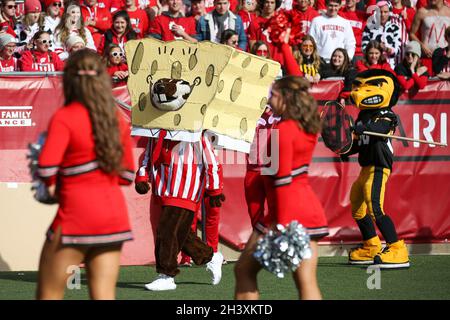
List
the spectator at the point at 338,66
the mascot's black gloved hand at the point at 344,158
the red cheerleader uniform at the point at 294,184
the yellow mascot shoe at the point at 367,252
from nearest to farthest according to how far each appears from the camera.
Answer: the red cheerleader uniform at the point at 294,184 < the yellow mascot shoe at the point at 367,252 < the mascot's black gloved hand at the point at 344,158 < the spectator at the point at 338,66

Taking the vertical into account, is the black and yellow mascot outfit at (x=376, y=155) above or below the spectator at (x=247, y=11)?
below

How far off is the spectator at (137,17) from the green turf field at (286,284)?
145 inches

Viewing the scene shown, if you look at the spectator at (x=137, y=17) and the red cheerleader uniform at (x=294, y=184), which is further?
the spectator at (x=137, y=17)

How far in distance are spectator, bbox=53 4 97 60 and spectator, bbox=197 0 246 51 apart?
1396 millimetres

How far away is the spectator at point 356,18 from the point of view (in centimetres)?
1370

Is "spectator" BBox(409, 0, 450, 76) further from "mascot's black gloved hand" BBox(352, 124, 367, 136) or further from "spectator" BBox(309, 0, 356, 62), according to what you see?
"mascot's black gloved hand" BBox(352, 124, 367, 136)

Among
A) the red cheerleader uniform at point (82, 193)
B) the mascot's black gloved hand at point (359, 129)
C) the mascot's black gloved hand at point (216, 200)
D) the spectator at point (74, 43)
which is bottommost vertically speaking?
the mascot's black gloved hand at point (216, 200)

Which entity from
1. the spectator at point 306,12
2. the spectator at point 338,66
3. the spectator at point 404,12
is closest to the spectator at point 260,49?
the spectator at point 338,66

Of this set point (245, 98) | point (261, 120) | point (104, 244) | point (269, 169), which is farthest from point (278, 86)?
point (261, 120)

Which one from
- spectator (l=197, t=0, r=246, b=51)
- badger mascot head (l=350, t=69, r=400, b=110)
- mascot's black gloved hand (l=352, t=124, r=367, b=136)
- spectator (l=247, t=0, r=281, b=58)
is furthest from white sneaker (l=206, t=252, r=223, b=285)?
spectator (l=197, t=0, r=246, b=51)

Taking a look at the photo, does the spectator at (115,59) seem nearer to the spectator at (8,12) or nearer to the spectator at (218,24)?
the spectator at (218,24)

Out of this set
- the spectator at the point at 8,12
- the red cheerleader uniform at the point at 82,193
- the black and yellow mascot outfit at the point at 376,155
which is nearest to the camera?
the red cheerleader uniform at the point at 82,193

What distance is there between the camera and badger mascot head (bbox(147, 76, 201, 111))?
30.0 feet
